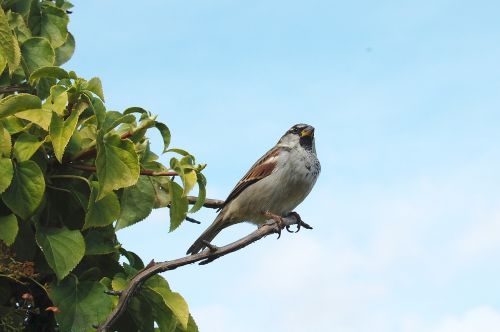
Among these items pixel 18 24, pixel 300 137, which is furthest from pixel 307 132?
pixel 18 24

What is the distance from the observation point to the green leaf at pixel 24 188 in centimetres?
402

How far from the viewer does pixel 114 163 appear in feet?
13.1

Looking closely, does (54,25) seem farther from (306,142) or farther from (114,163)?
(306,142)

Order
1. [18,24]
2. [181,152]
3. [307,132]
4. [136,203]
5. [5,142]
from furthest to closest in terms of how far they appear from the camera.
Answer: [307,132] → [18,24] → [181,152] → [136,203] → [5,142]

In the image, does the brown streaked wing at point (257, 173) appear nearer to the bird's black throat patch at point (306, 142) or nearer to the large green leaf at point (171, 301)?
the bird's black throat patch at point (306, 142)

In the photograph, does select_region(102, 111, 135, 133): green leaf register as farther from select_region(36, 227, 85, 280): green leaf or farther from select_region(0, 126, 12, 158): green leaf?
select_region(36, 227, 85, 280): green leaf

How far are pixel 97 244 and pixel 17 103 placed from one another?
0.94 meters

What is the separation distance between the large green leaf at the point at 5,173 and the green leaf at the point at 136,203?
2.12 feet

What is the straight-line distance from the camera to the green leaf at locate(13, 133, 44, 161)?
13.3 ft

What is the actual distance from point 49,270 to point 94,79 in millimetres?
1067

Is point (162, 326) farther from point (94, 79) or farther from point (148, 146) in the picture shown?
point (94, 79)

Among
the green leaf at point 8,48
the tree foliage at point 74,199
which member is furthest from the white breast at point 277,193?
the green leaf at point 8,48

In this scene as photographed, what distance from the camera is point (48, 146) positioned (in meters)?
4.32

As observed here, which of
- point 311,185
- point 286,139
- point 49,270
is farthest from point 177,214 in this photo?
point 286,139
